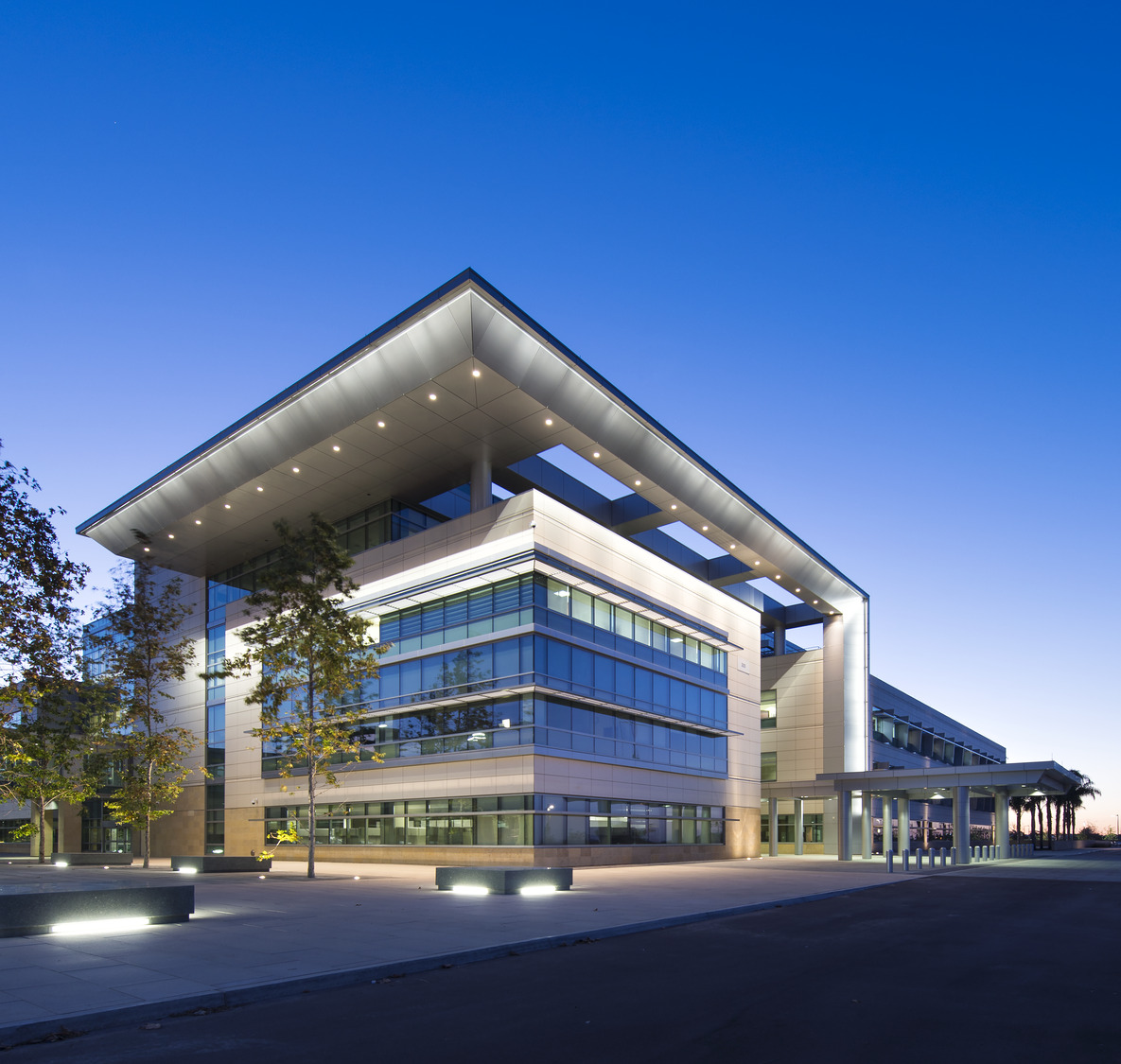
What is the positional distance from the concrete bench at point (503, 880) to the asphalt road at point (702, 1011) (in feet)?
24.0

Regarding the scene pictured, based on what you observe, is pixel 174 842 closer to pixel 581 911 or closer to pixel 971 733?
pixel 581 911

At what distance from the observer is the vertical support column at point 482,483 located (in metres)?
36.9

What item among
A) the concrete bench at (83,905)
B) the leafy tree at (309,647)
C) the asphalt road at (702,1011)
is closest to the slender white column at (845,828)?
the leafy tree at (309,647)

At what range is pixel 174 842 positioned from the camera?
51.8 metres

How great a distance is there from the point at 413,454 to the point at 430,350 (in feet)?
24.0

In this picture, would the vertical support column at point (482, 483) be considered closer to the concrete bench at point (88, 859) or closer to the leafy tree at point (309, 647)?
the leafy tree at point (309, 647)

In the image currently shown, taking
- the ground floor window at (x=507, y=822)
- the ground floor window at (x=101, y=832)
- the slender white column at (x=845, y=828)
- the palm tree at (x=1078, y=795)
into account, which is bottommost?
the palm tree at (x=1078, y=795)

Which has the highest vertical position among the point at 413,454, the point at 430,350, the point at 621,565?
the point at 430,350

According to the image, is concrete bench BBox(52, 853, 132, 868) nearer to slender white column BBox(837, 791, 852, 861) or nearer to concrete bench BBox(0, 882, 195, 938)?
concrete bench BBox(0, 882, 195, 938)

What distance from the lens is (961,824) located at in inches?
1748

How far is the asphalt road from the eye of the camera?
7.39m

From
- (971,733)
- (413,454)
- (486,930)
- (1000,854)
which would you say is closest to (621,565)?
(413,454)

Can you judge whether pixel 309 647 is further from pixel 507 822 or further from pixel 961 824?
pixel 961 824

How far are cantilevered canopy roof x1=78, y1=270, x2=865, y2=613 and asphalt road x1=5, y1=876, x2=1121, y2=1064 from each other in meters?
20.6
